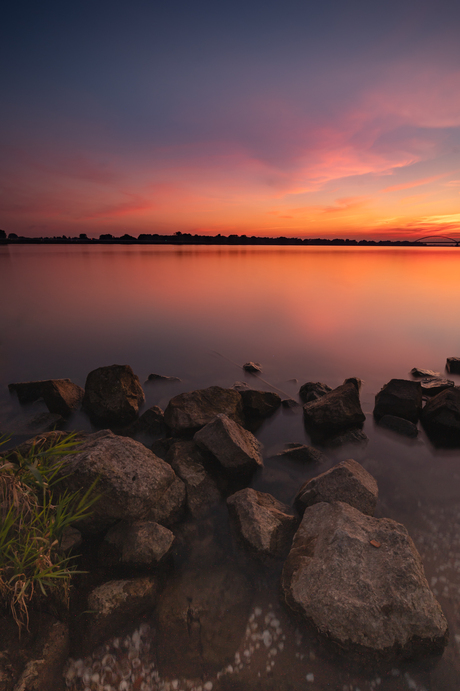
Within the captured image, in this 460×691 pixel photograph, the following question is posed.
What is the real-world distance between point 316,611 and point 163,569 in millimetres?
1991

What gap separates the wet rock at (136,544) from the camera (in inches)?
162

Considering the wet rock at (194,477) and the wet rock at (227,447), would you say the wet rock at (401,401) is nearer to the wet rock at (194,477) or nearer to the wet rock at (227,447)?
the wet rock at (227,447)

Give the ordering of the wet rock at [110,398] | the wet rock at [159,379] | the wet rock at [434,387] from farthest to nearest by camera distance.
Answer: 1. the wet rock at [159,379]
2. the wet rock at [434,387]
3. the wet rock at [110,398]

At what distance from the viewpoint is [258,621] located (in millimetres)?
3701

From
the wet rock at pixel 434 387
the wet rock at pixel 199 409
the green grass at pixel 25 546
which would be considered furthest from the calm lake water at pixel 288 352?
the green grass at pixel 25 546

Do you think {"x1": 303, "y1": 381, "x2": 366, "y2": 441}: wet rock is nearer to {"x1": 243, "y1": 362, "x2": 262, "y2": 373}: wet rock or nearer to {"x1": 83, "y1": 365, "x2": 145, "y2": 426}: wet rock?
{"x1": 243, "y1": 362, "x2": 262, "y2": 373}: wet rock

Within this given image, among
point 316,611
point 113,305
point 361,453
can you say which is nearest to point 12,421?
point 316,611

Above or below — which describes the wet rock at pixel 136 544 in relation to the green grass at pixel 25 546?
below

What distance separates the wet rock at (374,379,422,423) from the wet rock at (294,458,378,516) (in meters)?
4.30

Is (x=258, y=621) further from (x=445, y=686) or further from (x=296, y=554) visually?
(x=445, y=686)

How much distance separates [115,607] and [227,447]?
296 cm

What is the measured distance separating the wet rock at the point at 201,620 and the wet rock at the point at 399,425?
615 cm

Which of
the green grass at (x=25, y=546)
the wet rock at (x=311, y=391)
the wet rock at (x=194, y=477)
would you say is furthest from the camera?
the wet rock at (x=311, y=391)

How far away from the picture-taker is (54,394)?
28.5 feet
